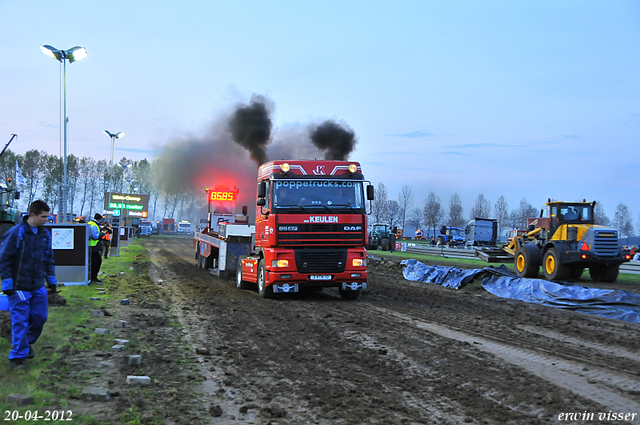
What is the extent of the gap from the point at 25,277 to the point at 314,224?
7188 mm

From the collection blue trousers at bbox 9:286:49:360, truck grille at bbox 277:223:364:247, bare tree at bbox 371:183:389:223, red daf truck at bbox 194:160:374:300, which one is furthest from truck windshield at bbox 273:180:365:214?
bare tree at bbox 371:183:389:223

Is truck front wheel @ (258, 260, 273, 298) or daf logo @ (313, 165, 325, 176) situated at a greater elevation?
daf logo @ (313, 165, 325, 176)

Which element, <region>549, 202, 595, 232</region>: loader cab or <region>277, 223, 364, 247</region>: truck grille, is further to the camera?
<region>549, 202, 595, 232</region>: loader cab

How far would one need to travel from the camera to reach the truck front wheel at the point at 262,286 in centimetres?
1298

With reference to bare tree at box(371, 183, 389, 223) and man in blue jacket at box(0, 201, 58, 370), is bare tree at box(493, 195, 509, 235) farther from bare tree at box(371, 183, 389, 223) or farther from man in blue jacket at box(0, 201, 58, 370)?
man in blue jacket at box(0, 201, 58, 370)

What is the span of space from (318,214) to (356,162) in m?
1.68

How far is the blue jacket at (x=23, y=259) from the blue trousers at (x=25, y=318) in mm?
103

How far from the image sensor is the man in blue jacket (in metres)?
5.98

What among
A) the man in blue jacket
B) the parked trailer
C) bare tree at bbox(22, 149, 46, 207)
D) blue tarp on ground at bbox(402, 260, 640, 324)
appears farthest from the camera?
bare tree at bbox(22, 149, 46, 207)

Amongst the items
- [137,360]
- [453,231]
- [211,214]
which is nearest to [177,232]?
[453,231]

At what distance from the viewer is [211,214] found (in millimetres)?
24188

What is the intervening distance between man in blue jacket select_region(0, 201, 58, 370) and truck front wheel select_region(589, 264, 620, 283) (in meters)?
17.5

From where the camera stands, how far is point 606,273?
18.2 meters

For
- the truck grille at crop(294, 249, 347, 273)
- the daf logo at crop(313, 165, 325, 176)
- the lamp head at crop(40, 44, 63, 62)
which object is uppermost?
the lamp head at crop(40, 44, 63, 62)
